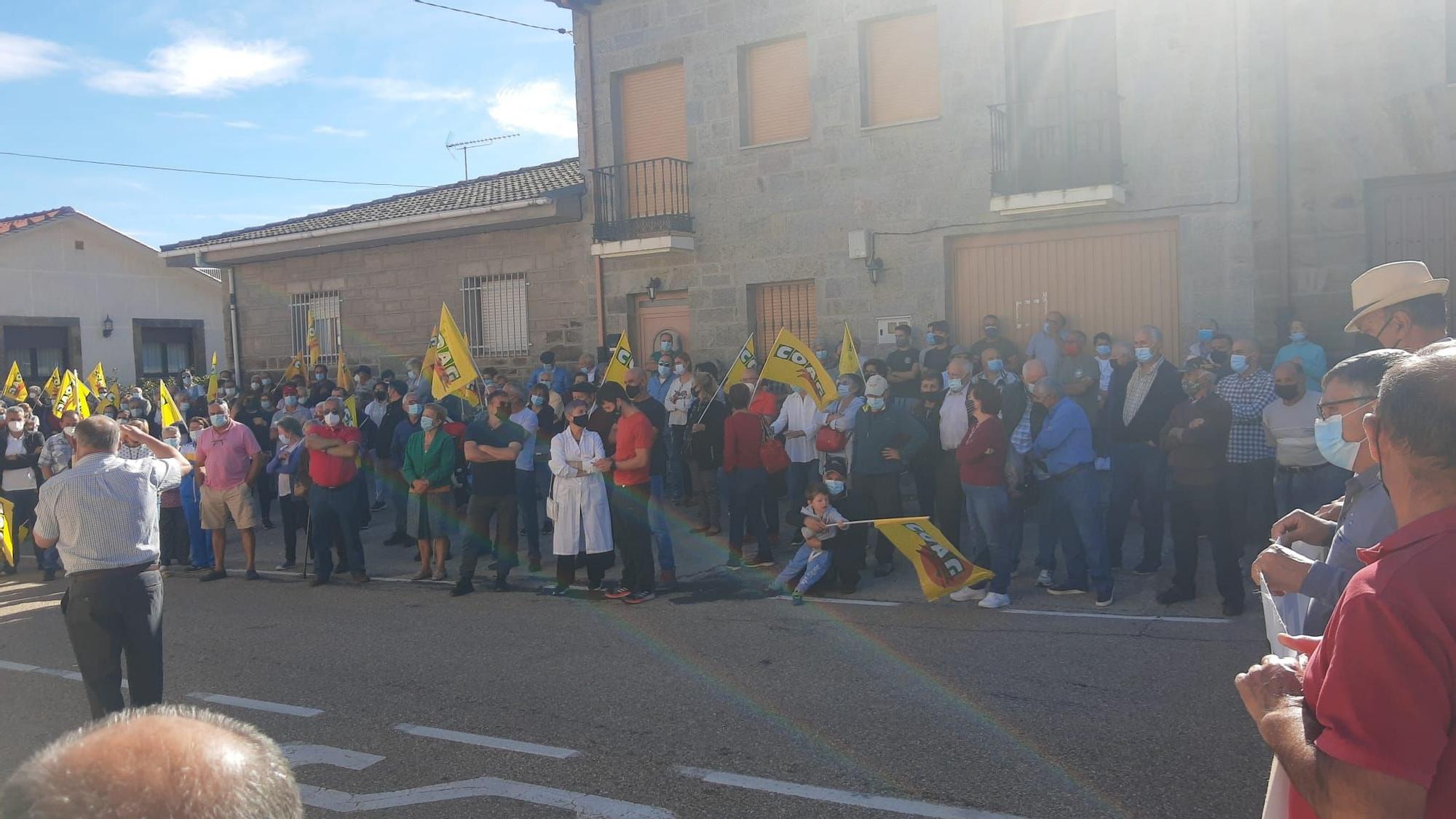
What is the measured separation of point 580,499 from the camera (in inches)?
404

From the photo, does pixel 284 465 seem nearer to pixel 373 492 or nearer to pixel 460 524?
pixel 460 524

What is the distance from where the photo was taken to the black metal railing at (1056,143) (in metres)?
13.4

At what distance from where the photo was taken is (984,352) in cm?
1260

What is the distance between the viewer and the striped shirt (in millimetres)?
5738

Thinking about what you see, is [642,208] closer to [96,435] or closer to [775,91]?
[775,91]

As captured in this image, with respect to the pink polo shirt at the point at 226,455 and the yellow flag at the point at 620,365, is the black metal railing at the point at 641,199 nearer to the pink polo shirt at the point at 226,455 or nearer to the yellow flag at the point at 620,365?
the yellow flag at the point at 620,365

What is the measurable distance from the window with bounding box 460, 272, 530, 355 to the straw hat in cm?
1506

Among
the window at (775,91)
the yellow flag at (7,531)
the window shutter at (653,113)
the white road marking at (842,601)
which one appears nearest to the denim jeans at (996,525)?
the white road marking at (842,601)

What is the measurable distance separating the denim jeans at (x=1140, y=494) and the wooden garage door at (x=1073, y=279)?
3.64 metres

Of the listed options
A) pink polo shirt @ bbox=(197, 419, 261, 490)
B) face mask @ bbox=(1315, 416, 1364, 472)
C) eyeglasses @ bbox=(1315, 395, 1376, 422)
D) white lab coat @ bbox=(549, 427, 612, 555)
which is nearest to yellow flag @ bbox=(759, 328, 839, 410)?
white lab coat @ bbox=(549, 427, 612, 555)

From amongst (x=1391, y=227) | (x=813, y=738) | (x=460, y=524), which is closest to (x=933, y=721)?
(x=813, y=738)

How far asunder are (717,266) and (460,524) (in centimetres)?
636

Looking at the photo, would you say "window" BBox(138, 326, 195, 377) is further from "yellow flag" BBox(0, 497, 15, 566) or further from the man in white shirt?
the man in white shirt

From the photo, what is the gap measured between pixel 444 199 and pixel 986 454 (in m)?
14.6
